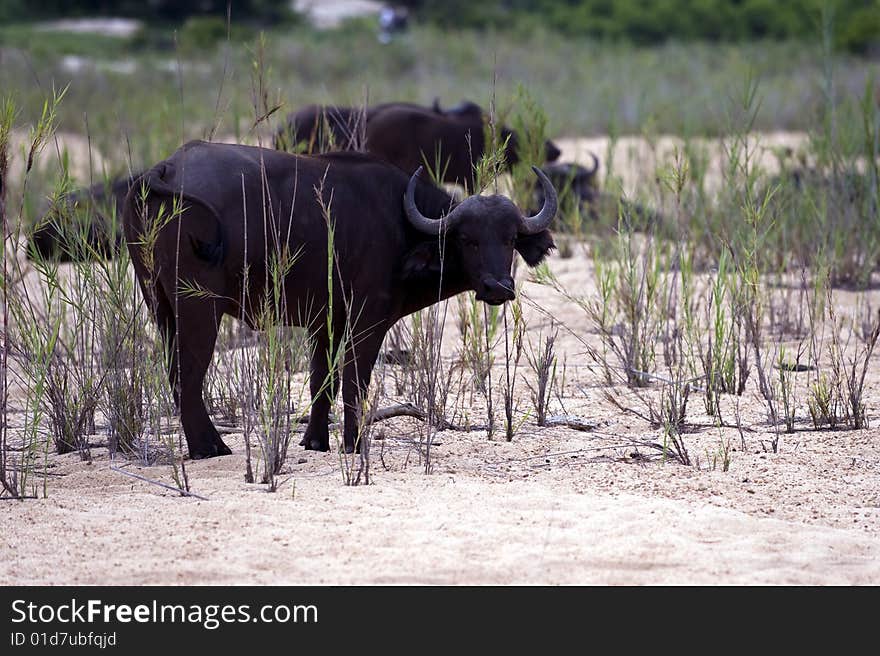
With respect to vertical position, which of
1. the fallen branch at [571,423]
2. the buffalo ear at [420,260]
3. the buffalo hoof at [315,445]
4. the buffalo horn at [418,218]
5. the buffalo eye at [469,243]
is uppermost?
the buffalo horn at [418,218]

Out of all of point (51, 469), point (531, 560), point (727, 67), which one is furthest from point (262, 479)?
point (727, 67)

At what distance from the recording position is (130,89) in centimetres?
1869

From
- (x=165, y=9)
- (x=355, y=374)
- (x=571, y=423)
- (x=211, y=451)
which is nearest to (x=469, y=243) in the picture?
(x=355, y=374)

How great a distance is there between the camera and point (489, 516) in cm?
466

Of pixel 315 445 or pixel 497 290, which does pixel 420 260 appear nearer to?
pixel 497 290

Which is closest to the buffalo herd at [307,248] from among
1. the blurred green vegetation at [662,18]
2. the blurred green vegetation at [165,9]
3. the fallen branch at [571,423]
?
the fallen branch at [571,423]

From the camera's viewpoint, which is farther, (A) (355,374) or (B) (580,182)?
(B) (580,182)

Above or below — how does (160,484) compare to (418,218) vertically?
below

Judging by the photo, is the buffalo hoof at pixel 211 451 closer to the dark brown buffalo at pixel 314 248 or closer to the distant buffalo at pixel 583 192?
the dark brown buffalo at pixel 314 248

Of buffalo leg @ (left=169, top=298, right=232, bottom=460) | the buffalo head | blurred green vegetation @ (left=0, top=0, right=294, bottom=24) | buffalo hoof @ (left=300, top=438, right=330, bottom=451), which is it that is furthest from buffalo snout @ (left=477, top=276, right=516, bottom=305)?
blurred green vegetation @ (left=0, top=0, right=294, bottom=24)

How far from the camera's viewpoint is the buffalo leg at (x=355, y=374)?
5863mm

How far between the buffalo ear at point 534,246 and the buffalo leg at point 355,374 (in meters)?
0.75

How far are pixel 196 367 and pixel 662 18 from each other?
101ft

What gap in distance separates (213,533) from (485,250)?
6.22 feet
